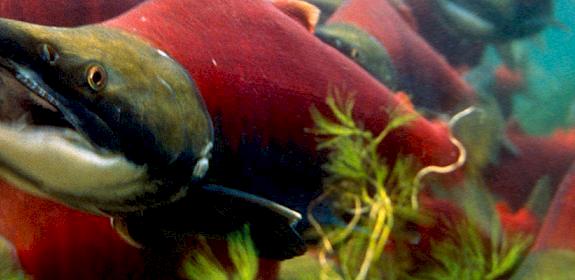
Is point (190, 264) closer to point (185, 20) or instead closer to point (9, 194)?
point (9, 194)

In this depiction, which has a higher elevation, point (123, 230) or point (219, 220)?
point (219, 220)

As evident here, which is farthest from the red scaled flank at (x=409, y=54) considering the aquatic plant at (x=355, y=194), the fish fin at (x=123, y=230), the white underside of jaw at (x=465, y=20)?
the fish fin at (x=123, y=230)

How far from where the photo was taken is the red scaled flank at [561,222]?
7.43ft

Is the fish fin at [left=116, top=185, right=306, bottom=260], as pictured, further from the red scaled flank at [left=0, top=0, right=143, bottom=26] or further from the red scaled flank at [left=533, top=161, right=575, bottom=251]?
the red scaled flank at [left=533, top=161, right=575, bottom=251]

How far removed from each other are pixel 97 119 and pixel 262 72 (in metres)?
0.72

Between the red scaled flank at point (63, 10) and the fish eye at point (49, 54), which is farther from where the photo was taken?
the red scaled flank at point (63, 10)

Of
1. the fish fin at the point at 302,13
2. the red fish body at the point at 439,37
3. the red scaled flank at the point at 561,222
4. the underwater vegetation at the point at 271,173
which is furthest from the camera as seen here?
the red fish body at the point at 439,37

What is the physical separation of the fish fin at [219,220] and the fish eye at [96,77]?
18.0 inches

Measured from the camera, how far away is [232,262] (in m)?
2.05

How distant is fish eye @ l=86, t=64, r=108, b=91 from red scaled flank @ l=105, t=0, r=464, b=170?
0.36 meters

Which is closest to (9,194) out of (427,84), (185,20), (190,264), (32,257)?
(32,257)

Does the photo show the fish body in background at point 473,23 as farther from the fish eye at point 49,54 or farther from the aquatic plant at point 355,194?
the fish eye at point 49,54

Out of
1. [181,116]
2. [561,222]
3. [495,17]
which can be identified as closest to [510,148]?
[561,222]

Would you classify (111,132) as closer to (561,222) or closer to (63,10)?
(63,10)
